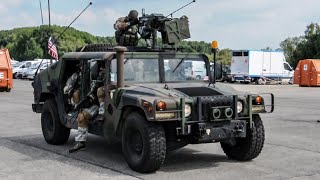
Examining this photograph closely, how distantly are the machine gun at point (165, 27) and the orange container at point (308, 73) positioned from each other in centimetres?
2946

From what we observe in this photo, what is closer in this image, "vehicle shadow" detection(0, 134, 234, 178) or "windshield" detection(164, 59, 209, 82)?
"vehicle shadow" detection(0, 134, 234, 178)

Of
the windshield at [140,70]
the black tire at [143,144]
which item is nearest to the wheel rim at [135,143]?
the black tire at [143,144]

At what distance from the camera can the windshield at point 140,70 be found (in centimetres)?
858

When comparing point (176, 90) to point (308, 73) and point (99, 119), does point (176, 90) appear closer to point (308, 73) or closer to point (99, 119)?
point (99, 119)

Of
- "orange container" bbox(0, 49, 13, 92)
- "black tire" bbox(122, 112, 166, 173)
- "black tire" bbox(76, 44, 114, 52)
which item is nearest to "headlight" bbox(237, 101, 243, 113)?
"black tire" bbox(122, 112, 166, 173)

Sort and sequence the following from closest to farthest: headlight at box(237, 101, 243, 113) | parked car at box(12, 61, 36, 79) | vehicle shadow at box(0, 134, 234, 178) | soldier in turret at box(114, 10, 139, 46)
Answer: headlight at box(237, 101, 243, 113) < vehicle shadow at box(0, 134, 234, 178) < soldier in turret at box(114, 10, 139, 46) < parked car at box(12, 61, 36, 79)

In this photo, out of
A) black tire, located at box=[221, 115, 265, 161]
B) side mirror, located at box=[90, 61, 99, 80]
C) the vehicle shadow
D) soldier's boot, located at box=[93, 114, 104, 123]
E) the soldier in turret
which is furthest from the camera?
the soldier in turret

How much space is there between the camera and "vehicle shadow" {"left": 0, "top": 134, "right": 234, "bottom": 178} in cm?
815

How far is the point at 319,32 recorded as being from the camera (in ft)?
192

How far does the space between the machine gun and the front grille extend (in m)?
1.94

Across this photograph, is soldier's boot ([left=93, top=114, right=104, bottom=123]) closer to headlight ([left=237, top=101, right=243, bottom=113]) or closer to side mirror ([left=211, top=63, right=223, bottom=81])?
side mirror ([left=211, top=63, right=223, bottom=81])

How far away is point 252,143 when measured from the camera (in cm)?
Result: 837

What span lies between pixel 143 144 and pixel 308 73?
31.9 meters

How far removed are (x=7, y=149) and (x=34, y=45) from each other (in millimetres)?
79030
